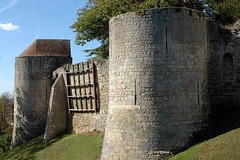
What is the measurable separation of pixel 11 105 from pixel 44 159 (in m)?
20.7

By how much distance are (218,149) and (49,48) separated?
18052 mm

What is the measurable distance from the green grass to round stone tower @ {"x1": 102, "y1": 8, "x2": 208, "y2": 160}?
73 centimetres

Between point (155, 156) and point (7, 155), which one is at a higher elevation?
point (155, 156)

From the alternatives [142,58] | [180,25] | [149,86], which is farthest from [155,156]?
[180,25]

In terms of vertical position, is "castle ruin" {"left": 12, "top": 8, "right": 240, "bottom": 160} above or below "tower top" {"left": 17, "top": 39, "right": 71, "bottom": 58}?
below

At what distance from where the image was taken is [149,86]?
35.7 ft

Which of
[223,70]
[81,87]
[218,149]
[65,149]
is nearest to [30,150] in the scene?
[65,149]

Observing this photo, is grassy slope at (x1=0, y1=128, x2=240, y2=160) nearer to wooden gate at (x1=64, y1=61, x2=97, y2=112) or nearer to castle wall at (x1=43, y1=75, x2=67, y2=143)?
castle wall at (x1=43, y1=75, x2=67, y2=143)

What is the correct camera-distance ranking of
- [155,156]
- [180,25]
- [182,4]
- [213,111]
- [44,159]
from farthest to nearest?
[182,4] → [44,159] → [213,111] → [180,25] → [155,156]

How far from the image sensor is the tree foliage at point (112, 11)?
1870 centimetres

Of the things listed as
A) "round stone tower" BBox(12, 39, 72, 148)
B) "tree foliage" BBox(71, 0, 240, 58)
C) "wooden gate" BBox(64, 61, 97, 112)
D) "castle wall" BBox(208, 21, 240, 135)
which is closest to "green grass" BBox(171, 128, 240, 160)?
"castle wall" BBox(208, 21, 240, 135)

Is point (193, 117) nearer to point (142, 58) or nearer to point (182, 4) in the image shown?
point (142, 58)

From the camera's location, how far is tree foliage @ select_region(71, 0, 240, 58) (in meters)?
18.7

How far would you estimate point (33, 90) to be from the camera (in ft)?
74.8
